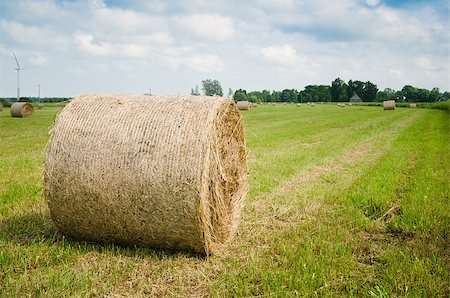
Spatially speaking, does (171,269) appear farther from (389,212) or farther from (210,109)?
(389,212)

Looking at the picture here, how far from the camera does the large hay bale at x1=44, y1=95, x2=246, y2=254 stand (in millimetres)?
4934

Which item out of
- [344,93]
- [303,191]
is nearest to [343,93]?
[344,93]

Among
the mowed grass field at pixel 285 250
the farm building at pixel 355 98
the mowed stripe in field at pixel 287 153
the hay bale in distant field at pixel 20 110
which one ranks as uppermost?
the farm building at pixel 355 98

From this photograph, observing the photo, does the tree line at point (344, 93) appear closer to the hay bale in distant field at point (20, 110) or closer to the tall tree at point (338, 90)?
the tall tree at point (338, 90)

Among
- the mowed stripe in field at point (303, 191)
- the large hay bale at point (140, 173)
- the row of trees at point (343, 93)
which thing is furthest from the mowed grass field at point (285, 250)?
the row of trees at point (343, 93)

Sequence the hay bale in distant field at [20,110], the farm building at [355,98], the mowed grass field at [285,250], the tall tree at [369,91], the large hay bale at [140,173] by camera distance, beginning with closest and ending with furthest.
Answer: the mowed grass field at [285,250] < the large hay bale at [140,173] < the hay bale in distant field at [20,110] < the farm building at [355,98] < the tall tree at [369,91]

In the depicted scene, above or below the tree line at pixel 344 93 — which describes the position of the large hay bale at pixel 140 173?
below

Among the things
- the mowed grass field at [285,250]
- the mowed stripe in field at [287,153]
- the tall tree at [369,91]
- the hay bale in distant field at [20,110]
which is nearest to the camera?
the mowed grass field at [285,250]

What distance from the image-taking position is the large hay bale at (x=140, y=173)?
4.93 metres

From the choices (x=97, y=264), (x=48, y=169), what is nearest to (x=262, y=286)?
(x=97, y=264)

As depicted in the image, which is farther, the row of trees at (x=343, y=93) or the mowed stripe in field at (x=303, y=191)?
the row of trees at (x=343, y=93)

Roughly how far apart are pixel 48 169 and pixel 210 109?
7.07 feet

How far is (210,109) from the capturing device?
5379 mm

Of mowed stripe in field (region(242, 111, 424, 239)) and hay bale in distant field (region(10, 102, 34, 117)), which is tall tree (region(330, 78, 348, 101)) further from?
mowed stripe in field (region(242, 111, 424, 239))
